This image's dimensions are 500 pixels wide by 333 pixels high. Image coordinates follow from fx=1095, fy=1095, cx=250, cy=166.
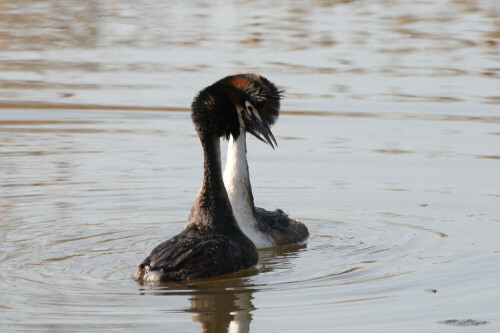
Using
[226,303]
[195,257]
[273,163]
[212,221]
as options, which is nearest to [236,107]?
[212,221]

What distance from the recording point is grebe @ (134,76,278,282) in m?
8.32

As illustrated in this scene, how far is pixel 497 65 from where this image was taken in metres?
16.9

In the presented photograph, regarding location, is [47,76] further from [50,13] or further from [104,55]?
[50,13]

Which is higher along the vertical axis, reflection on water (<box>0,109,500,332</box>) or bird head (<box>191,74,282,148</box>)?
bird head (<box>191,74,282,148</box>)

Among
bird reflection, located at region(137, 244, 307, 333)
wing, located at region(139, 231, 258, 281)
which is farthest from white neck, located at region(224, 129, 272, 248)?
wing, located at region(139, 231, 258, 281)

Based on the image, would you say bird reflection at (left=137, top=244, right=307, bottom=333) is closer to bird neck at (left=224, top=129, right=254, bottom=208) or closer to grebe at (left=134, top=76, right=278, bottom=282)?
grebe at (left=134, top=76, right=278, bottom=282)

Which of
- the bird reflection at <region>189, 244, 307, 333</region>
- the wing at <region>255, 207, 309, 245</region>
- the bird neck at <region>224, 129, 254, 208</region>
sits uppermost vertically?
the bird neck at <region>224, 129, 254, 208</region>

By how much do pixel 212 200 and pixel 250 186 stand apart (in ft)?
3.09

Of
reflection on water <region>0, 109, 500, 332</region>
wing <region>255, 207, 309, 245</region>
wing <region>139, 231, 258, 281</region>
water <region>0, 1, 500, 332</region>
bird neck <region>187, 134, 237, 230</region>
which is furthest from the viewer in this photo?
wing <region>255, 207, 309, 245</region>

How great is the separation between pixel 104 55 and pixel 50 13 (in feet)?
14.9

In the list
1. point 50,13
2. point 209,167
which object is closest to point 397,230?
point 209,167

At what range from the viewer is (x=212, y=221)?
8836 mm

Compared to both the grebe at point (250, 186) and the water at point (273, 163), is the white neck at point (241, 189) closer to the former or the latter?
the grebe at point (250, 186)

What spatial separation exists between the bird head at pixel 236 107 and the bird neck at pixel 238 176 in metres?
0.16
